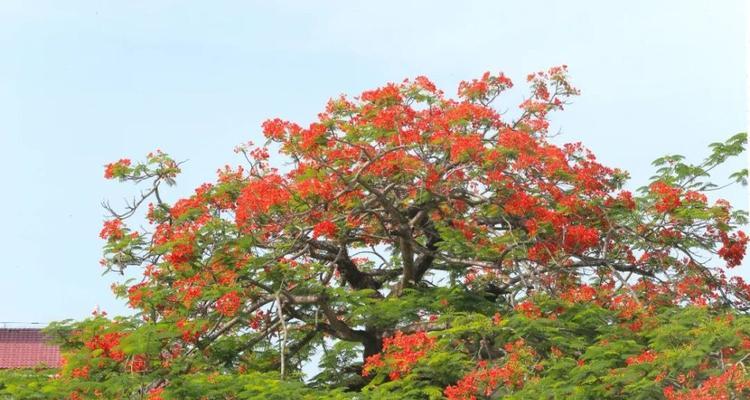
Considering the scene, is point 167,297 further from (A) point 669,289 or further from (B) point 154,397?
(A) point 669,289

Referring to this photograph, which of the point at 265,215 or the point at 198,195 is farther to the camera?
the point at 198,195

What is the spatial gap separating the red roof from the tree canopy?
1529 centimetres

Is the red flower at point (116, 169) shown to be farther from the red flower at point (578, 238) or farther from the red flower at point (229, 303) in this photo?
the red flower at point (578, 238)

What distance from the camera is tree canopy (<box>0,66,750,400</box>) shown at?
10.9 meters

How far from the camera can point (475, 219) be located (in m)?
13.0

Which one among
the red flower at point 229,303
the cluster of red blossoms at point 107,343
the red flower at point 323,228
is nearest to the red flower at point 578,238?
the red flower at point 323,228

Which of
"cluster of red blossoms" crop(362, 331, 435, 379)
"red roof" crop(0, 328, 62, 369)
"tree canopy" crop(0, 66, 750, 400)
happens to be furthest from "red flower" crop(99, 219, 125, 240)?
"red roof" crop(0, 328, 62, 369)

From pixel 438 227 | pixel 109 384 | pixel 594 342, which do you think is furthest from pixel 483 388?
pixel 109 384

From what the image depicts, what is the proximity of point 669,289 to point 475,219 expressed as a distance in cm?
224

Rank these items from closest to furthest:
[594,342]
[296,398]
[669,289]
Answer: [296,398] → [594,342] → [669,289]

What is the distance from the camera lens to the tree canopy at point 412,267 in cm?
1087

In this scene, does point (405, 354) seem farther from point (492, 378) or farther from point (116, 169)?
point (116, 169)

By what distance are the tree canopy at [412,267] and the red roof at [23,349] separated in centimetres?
1529

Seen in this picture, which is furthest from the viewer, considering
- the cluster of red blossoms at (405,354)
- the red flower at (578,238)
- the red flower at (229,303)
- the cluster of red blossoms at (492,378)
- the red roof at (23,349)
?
the red roof at (23,349)
